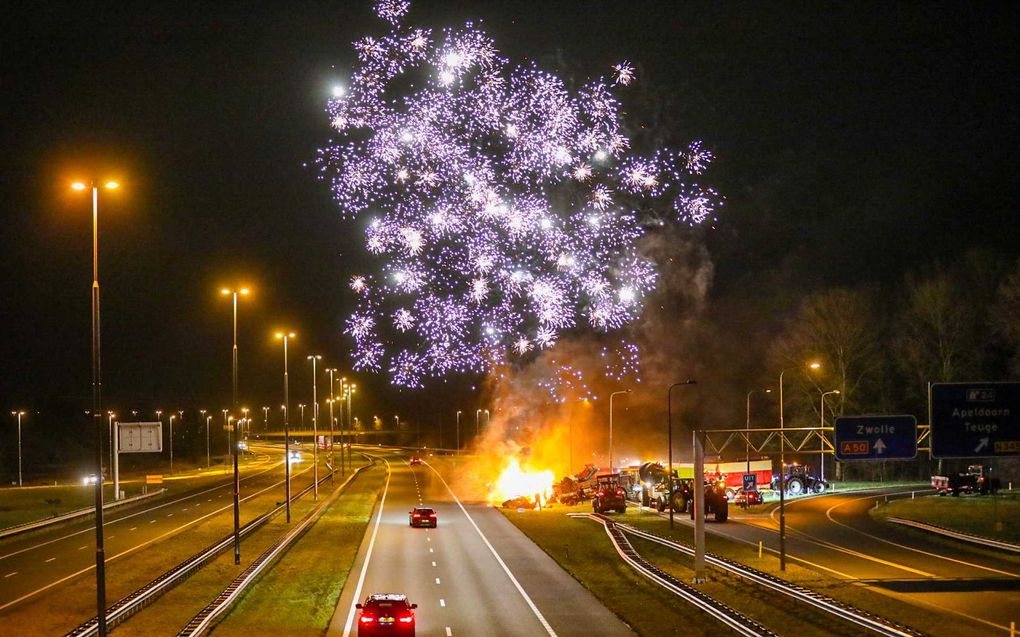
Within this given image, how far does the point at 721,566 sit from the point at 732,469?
162ft

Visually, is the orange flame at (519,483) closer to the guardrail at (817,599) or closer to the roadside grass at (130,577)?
the roadside grass at (130,577)

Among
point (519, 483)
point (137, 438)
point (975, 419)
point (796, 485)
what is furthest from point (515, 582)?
point (137, 438)

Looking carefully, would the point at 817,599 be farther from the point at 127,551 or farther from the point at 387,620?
the point at 127,551

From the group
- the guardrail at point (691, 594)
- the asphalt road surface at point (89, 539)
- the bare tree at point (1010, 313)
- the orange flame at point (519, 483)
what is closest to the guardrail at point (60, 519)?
the asphalt road surface at point (89, 539)

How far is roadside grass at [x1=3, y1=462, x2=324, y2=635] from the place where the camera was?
33.3 metres

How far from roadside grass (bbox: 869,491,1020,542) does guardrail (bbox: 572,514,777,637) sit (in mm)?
23401

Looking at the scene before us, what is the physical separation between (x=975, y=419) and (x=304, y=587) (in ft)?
84.6

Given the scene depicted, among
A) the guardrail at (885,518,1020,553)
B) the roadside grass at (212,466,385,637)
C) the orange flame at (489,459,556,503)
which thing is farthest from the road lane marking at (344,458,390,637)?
the guardrail at (885,518,1020,553)

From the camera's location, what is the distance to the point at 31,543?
2429 inches

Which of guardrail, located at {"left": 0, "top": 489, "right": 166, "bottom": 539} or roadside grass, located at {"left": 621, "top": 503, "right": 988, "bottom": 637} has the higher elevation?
roadside grass, located at {"left": 621, "top": 503, "right": 988, "bottom": 637}

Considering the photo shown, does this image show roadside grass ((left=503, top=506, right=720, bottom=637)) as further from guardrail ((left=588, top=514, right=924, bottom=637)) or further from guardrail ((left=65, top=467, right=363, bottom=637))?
guardrail ((left=65, top=467, right=363, bottom=637))

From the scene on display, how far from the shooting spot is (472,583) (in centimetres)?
4425

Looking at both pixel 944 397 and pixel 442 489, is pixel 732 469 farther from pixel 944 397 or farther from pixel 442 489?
pixel 944 397

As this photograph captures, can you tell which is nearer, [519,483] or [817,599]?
[817,599]
